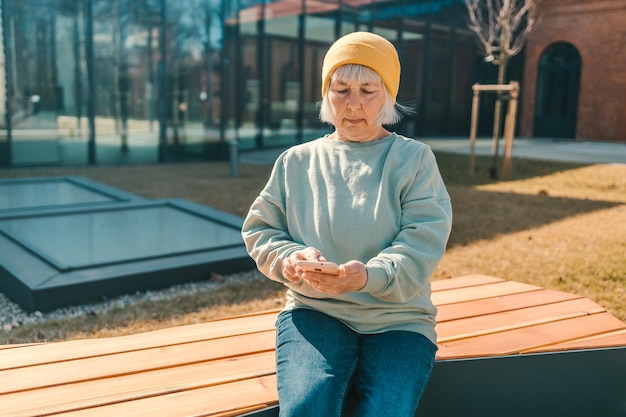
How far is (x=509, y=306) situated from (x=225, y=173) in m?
9.59

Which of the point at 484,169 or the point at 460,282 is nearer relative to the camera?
the point at 460,282

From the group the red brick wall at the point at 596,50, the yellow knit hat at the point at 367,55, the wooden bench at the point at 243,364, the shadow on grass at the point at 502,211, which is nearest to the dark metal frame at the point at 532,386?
the wooden bench at the point at 243,364

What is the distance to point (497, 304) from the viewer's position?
336cm

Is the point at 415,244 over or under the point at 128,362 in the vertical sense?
over

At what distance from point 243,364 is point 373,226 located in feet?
2.62

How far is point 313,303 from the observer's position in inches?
92.8

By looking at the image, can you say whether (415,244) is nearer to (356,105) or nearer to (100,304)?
(356,105)

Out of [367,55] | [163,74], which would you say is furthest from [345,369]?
[163,74]

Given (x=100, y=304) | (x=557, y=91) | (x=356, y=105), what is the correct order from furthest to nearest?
1. (x=557, y=91)
2. (x=100, y=304)
3. (x=356, y=105)

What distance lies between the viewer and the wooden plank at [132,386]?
2076 mm

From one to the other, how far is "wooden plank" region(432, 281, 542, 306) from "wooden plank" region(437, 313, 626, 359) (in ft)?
1.64

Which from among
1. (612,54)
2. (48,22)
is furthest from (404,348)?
(612,54)

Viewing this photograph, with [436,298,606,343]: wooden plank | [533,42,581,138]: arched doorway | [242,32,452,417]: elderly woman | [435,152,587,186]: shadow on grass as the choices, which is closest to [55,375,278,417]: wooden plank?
[242,32,452,417]: elderly woman

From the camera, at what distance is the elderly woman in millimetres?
2113
